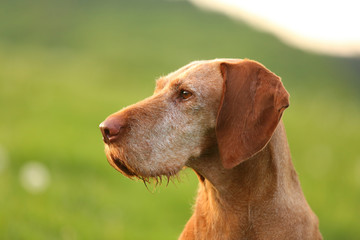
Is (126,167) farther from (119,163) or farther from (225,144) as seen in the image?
(225,144)

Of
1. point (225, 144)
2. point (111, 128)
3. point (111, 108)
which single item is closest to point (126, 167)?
point (111, 128)

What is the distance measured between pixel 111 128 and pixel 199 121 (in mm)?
773

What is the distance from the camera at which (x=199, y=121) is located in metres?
4.18

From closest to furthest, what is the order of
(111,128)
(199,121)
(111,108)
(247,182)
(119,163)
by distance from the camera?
(111,128), (119,163), (199,121), (247,182), (111,108)

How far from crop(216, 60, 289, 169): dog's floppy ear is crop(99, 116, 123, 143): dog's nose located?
2.72ft

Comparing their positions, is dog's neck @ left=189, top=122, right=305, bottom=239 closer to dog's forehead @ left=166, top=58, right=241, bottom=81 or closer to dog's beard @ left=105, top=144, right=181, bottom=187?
dog's beard @ left=105, top=144, right=181, bottom=187

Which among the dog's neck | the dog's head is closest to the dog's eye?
the dog's head

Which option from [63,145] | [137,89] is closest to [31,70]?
[137,89]

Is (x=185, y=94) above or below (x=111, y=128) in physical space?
above

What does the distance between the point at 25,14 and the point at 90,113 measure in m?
22.4

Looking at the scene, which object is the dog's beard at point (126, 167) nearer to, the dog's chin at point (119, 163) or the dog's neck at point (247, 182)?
the dog's chin at point (119, 163)

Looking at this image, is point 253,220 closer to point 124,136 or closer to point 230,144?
point 230,144

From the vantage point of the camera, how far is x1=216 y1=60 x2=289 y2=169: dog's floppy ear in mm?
3977

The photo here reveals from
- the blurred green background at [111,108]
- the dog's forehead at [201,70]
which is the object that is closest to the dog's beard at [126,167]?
the blurred green background at [111,108]
